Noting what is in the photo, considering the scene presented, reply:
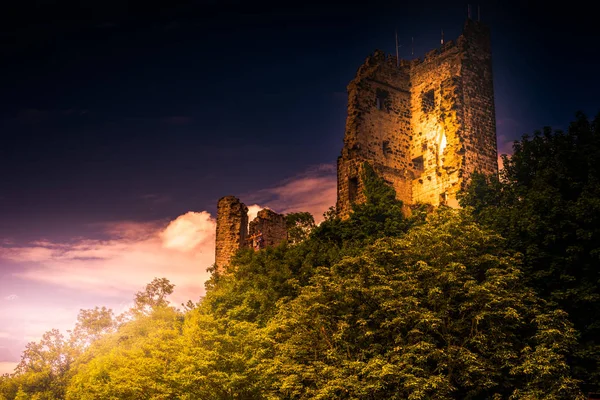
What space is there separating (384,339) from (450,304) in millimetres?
2586

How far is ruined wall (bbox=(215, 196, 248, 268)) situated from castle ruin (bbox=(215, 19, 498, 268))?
0.07 meters

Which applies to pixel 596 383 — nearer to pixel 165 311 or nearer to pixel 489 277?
pixel 489 277

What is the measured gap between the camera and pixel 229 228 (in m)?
43.4

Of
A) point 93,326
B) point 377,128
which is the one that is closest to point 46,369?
point 93,326

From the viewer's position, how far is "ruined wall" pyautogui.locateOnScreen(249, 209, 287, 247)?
42.2 m

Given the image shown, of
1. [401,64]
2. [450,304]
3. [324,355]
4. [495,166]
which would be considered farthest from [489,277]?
[401,64]

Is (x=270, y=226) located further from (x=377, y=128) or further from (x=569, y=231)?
(x=569, y=231)

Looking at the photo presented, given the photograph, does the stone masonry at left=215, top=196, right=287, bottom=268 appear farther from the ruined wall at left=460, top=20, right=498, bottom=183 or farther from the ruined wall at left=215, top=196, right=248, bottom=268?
the ruined wall at left=460, top=20, right=498, bottom=183

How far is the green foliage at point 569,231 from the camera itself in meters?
20.8

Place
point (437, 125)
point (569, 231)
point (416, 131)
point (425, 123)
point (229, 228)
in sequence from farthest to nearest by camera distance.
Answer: point (229, 228) → point (416, 131) → point (425, 123) → point (437, 125) → point (569, 231)

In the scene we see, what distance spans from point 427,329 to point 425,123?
76.7ft

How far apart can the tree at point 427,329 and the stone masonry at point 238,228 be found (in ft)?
59.2

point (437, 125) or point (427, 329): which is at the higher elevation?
point (437, 125)

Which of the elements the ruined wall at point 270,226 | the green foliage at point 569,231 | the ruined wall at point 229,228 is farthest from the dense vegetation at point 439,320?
the ruined wall at point 229,228
